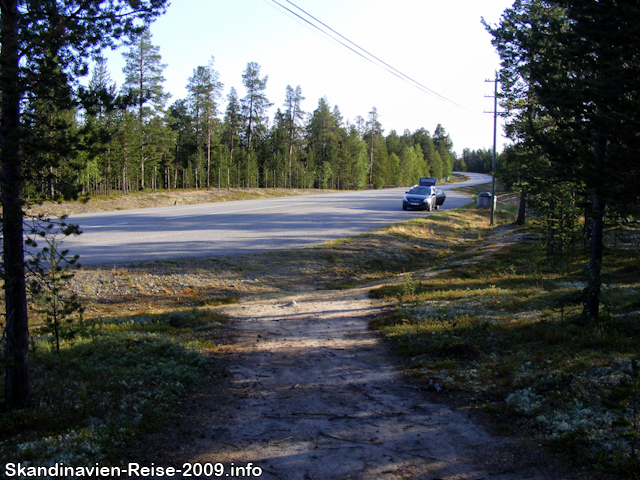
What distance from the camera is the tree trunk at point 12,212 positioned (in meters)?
3.90

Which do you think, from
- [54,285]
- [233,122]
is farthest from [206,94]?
[54,285]

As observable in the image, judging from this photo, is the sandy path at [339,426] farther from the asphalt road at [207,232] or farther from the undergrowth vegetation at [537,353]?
the asphalt road at [207,232]

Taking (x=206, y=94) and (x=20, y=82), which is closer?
(x=20, y=82)

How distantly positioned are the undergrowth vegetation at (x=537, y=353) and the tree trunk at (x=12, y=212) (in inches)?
179

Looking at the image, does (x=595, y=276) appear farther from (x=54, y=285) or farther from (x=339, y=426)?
(x=54, y=285)

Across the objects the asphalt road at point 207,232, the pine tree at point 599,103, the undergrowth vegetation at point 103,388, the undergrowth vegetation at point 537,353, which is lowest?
the undergrowth vegetation at point 103,388

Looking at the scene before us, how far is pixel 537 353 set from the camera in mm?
5738

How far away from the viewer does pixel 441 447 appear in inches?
154

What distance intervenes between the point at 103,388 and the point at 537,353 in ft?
17.9

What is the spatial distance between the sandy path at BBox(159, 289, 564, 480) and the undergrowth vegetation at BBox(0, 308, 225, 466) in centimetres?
62

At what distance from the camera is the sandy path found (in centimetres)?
361

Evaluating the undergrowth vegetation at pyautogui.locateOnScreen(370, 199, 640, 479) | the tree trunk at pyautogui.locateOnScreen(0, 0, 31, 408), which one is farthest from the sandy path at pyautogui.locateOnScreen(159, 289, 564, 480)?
the tree trunk at pyautogui.locateOnScreen(0, 0, 31, 408)

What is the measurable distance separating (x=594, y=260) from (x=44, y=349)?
28.1ft

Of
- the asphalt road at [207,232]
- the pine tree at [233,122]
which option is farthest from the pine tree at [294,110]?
the asphalt road at [207,232]
